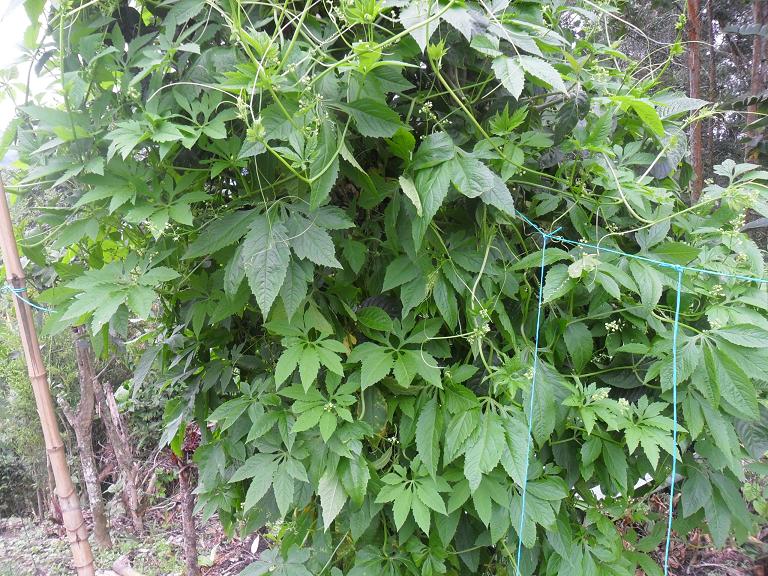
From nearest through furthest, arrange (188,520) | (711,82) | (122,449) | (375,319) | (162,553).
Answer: (375,319), (188,520), (162,553), (122,449), (711,82)

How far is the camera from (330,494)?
1.14 m

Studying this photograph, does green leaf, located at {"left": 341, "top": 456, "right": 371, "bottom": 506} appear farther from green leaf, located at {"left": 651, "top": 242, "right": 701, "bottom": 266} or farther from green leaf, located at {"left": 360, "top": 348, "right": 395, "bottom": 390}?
green leaf, located at {"left": 651, "top": 242, "right": 701, "bottom": 266}

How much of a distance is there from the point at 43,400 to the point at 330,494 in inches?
25.5

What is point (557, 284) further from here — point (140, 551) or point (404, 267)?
point (140, 551)

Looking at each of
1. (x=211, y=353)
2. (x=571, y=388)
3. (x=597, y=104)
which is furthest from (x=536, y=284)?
(x=211, y=353)

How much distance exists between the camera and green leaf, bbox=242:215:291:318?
985 mm

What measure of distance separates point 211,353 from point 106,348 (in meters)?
0.26

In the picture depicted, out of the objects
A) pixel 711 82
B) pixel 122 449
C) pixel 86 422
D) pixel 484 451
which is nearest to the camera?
pixel 484 451

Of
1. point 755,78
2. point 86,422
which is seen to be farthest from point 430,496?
point 755,78

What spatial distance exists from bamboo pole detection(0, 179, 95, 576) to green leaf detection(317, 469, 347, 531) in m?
0.54

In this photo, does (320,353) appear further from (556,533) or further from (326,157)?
(556,533)

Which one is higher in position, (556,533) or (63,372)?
(556,533)

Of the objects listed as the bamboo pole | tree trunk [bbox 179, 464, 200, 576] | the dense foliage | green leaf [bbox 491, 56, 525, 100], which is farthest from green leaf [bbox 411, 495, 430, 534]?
tree trunk [bbox 179, 464, 200, 576]

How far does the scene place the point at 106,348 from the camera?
1.33 m
